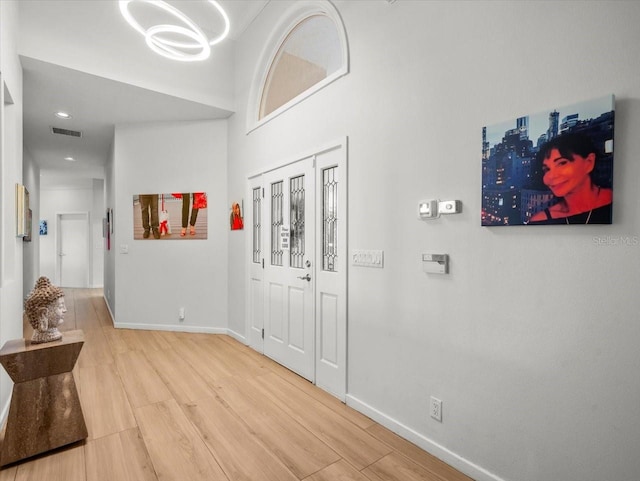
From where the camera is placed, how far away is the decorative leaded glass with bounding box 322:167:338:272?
2.96 metres

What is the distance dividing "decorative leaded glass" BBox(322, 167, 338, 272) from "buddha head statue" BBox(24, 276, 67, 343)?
1.95 meters

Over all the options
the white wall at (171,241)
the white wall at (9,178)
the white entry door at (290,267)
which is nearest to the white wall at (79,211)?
the white wall at (171,241)

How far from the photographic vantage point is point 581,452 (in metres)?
1.51

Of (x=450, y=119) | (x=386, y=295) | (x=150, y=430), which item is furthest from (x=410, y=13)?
(x=150, y=430)

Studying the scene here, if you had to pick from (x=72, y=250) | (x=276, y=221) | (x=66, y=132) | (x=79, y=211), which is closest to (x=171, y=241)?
(x=276, y=221)

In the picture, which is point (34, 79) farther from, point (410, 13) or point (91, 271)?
point (91, 271)

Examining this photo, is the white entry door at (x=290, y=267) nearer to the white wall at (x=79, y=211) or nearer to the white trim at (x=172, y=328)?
the white trim at (x=172, y=328)

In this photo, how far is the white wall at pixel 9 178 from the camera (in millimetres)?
2459

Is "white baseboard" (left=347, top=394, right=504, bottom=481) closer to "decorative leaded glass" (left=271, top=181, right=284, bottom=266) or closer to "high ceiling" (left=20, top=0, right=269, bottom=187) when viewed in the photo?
"decorative leaded glass" (left=271, top=181, right=284, bottom=266)

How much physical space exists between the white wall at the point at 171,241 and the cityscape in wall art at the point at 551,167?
12.6 ft

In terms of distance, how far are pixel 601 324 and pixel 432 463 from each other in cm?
126

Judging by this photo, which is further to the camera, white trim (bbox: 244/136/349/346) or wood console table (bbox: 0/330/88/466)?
white trim (bbox: 244/136/349/346)

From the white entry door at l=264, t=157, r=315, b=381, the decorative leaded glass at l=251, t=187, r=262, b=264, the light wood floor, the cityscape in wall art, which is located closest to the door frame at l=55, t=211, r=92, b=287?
the light wood floor

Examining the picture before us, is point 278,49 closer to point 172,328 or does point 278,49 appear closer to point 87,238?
point 172,328
